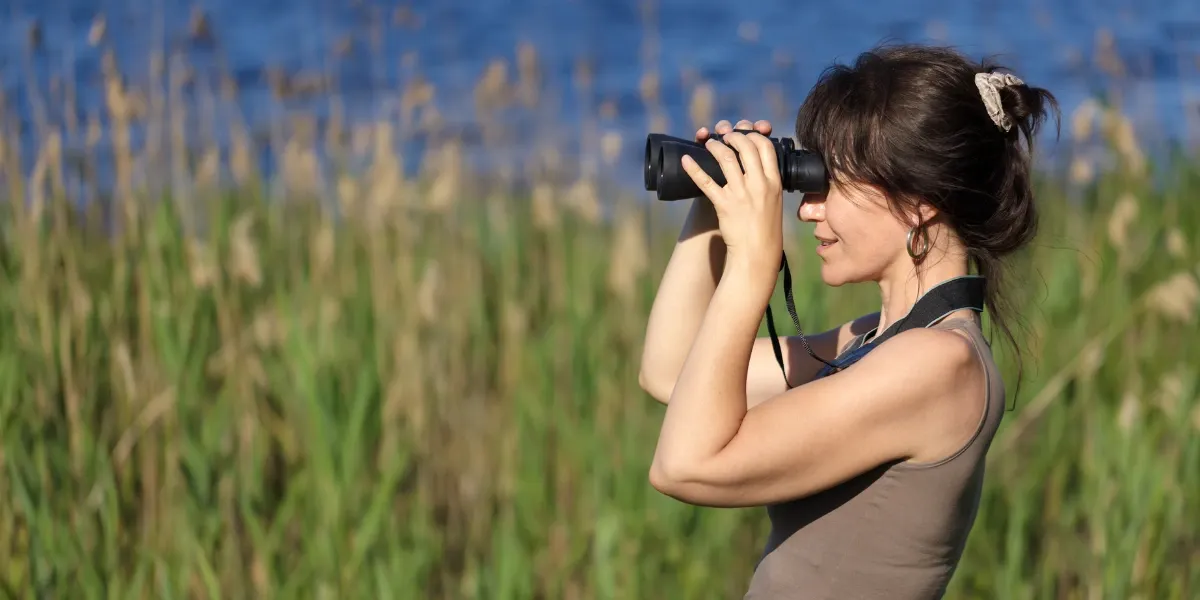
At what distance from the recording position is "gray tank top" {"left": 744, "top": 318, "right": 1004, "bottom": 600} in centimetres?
128

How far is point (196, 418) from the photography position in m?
2.33

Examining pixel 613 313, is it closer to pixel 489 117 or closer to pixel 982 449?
pixel 489 117

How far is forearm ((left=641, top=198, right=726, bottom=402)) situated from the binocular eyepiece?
18 cm

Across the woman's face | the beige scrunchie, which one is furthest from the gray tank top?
the beige scrunchie

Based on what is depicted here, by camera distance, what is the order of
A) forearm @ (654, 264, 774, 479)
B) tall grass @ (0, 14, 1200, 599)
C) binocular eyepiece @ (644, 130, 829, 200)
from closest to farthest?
forearm @ (654, 264, 774, 479) < binocular eyepiece @ (644, 130, 829, 200) < tall grass @ (0, 14, 1200, 599)

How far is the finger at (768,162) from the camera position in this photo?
49.8 inches

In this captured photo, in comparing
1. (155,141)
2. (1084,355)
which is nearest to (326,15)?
(155,141)

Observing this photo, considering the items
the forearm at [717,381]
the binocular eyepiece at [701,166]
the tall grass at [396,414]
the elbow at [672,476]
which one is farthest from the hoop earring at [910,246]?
the tall grass at [396,414]

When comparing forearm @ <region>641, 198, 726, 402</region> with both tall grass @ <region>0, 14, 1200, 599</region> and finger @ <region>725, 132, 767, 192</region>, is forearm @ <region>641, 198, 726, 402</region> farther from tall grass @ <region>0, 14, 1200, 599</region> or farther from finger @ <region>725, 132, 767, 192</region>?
tall grass @ <region>0, 14, 1200, 599</region>

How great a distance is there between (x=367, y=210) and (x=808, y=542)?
1855mm

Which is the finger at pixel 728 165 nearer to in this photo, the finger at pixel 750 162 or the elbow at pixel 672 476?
the finger at pixel 750 162

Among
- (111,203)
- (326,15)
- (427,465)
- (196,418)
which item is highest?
(326,15)

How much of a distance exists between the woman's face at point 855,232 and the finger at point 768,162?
10 centimetres

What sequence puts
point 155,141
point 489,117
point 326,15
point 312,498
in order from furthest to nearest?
point 326,15 → point 489,117 → point 155,141 → point 312,498
